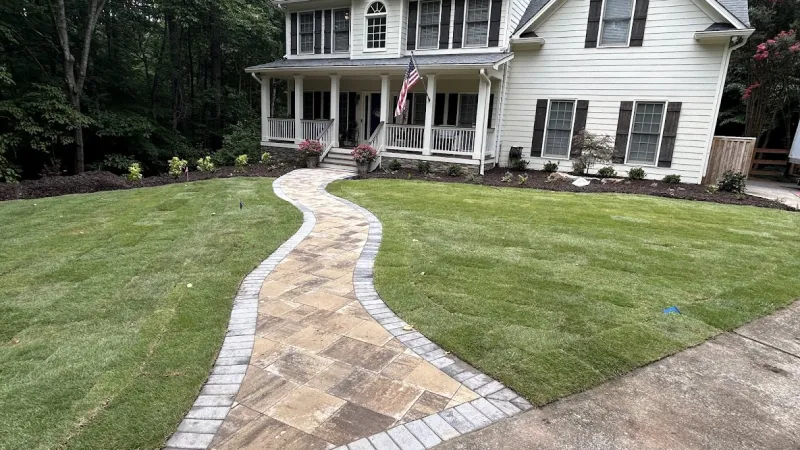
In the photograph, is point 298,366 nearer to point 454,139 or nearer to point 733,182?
point 454,139

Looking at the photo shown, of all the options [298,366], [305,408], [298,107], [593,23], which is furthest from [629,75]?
[305,408]

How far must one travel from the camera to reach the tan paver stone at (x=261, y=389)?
2588mm

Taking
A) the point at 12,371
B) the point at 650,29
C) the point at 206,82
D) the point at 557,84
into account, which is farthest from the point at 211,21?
the point at 12,371

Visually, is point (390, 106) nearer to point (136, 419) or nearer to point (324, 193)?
point (324, 193)

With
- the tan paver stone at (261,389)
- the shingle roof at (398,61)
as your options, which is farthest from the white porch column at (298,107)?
the tan paver stone at (261,389)

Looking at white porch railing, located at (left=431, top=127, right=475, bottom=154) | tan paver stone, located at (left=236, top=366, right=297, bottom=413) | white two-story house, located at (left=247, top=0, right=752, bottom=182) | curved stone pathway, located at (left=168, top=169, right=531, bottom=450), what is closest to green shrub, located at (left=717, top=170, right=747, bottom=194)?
white two-story house, located at (left=247, top=0, right=752, bottom=182)

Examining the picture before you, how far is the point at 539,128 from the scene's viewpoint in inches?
537

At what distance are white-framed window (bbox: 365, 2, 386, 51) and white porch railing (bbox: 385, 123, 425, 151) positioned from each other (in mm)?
3120

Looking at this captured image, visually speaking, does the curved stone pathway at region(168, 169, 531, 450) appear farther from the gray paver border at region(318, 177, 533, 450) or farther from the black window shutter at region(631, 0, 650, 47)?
the black window shutter at region(631, 0, 650, 47)

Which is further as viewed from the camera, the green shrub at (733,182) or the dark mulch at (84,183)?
the green shrub at (733,182)

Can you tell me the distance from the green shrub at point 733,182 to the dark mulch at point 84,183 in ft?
40.5

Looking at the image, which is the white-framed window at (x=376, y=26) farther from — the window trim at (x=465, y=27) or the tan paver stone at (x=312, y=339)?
the tan paver stone at (x=312, y=339)

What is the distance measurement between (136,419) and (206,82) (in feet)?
76.8

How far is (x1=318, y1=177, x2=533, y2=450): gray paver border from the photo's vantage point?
229 centimetres
